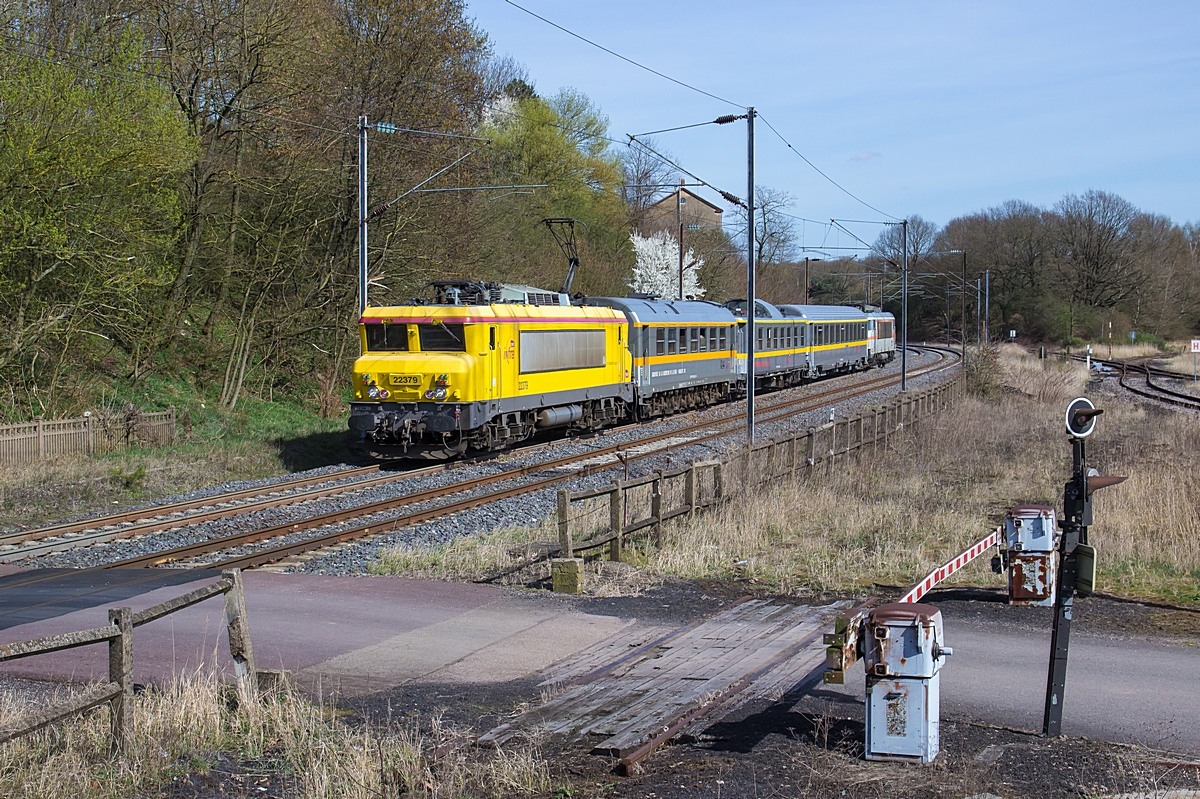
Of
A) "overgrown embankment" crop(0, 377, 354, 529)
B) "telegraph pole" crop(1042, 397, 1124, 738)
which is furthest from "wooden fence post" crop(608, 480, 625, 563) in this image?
"overgrown embankment" crop(0, 377, 354, 529)

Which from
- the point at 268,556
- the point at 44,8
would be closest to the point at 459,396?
the point at 268,556

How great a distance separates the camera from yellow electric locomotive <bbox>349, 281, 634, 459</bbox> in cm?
1959

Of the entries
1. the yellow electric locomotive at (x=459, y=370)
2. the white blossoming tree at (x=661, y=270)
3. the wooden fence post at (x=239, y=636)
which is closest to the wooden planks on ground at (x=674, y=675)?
the wooden fence post at (x=239, y=636)

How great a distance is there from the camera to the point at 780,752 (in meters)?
5.94

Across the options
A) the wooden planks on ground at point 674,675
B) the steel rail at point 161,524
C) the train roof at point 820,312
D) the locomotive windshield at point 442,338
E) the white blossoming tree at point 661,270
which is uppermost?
the white blossoming tree at point 661,270

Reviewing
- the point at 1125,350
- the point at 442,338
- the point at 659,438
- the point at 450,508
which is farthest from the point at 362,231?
the point at 1125,350

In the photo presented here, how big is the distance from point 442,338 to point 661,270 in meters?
39.2

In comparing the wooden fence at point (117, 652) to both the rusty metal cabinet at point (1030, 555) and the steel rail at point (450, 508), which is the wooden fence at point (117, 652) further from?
the rusty metal cabinet at point (1030, 555)

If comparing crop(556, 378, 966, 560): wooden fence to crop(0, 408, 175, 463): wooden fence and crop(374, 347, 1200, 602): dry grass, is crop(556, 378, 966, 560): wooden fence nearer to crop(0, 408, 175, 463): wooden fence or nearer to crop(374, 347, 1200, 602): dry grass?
crop(374, 347, 1200, 602): dry grass

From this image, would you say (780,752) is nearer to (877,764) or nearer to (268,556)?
(877,764)

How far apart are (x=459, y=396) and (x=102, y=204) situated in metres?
8.29

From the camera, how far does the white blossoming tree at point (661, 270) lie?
57.4 m

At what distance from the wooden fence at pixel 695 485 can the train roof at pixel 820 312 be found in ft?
53.3

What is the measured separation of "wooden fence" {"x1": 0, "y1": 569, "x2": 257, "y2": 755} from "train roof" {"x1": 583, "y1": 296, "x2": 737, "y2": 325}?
19119 mm
